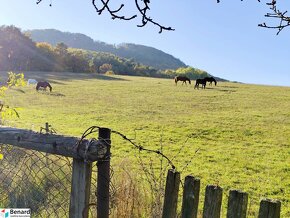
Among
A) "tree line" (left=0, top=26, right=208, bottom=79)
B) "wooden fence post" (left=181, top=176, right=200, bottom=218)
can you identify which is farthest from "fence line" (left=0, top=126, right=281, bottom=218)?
"tree line" (left=0, top=26, right=208, bottom=79)

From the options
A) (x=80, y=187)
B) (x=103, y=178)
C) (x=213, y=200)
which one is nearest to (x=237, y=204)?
(x=213, y=200)

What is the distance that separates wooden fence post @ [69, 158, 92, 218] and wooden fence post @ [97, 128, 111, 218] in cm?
8

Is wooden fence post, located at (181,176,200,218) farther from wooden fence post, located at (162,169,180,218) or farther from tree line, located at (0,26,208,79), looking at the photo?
tree line, located at (0,26,208,79)

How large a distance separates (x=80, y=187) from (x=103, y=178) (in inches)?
7.8

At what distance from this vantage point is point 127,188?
509 centimetres

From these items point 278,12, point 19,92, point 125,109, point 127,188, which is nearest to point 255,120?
point 125,109

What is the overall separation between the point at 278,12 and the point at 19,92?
3597cm

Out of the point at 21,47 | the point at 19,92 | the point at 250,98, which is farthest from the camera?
the point at 21,47

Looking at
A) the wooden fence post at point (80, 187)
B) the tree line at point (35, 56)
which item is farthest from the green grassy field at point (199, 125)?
the tree line at point (35, 56)

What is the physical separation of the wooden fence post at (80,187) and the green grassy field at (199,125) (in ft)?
5.17

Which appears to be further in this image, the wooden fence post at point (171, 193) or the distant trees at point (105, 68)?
the distant trees at point (105, 68)

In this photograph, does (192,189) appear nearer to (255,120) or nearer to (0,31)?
(255,120)

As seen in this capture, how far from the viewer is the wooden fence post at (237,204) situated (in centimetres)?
268

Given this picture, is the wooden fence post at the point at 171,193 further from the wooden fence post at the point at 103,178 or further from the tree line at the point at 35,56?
the tree line at the point at 35,56
